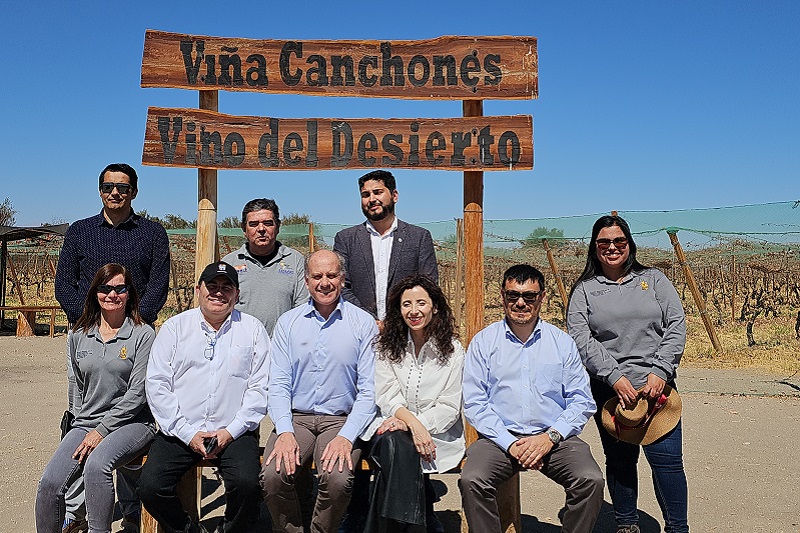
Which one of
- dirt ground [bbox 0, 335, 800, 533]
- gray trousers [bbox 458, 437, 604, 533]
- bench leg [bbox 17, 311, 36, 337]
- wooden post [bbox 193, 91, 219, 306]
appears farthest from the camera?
bench leg [bbox 17, 311, 36, 337]

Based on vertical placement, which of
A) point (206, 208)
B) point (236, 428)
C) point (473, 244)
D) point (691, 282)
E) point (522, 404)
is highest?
point (206, 208)

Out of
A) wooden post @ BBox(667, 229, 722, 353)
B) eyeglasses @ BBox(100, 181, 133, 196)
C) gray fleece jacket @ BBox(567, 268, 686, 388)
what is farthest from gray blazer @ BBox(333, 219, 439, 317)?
wooden post @ BBox(667, 229, 722, 353)

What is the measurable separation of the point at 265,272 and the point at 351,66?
58.2 inches

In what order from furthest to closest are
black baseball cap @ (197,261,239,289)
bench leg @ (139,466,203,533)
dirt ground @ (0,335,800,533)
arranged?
1. dirt ground @ (0,335,800,533)
2. bench leg @ (139,466,203,533)
3. black baseball cap @ (197,261,239,289)

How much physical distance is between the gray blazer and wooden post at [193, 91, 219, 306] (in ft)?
3.14

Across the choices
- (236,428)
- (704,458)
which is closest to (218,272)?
(236,428)

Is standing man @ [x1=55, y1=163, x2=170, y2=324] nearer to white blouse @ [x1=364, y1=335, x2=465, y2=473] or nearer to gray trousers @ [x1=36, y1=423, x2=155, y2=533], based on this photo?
gray trousers @ [x1=36, y1=423, x2=155, y2=533]

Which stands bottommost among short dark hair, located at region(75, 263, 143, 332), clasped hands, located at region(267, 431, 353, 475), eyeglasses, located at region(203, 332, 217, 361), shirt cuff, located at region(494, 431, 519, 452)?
clasped hands, located at region(267, 431, 353, 475)

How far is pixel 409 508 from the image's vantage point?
11.0ft

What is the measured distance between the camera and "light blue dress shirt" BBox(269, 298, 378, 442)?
3771 mm

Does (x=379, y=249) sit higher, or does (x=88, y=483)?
(x=379, y=249)

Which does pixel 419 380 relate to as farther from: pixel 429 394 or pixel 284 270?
pixel 284 270

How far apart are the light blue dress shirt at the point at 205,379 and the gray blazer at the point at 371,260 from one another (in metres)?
0.75

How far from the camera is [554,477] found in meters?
3.56
